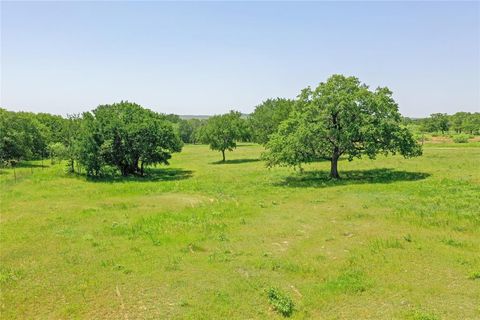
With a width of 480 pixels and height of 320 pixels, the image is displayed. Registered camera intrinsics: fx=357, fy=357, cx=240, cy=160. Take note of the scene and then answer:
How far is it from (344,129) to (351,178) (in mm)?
5500

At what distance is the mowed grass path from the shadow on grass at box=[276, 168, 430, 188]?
2.79 metres

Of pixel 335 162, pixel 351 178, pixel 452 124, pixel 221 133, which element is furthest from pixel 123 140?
pixel 452 124

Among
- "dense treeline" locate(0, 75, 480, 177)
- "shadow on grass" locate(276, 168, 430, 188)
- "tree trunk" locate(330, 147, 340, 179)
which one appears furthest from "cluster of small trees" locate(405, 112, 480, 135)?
"tree trunk" locate(330, 147, 340, 179)

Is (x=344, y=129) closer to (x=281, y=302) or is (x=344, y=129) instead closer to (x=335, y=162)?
(x=335, y=162)

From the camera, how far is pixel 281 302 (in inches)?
469

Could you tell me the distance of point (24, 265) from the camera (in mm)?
16000

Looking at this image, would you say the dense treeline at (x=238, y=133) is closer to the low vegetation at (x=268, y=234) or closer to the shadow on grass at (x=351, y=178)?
the low vegetation at (x=268, y=234)

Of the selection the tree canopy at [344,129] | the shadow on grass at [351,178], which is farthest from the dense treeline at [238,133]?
the shadow on grass at [351,178]

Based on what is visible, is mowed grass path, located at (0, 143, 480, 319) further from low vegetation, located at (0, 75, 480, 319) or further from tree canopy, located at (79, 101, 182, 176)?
tree canopy, located at (79, 101, 182, 176)

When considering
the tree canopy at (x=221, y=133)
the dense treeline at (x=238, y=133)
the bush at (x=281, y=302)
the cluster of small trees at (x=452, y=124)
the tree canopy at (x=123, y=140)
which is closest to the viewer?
the bush at (x=281, y=302)

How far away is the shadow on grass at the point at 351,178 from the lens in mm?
35472

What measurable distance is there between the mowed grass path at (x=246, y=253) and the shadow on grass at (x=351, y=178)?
2791 millimetres

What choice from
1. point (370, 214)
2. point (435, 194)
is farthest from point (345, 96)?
point (370, 214)

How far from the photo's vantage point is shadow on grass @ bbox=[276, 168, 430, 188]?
35472mm
